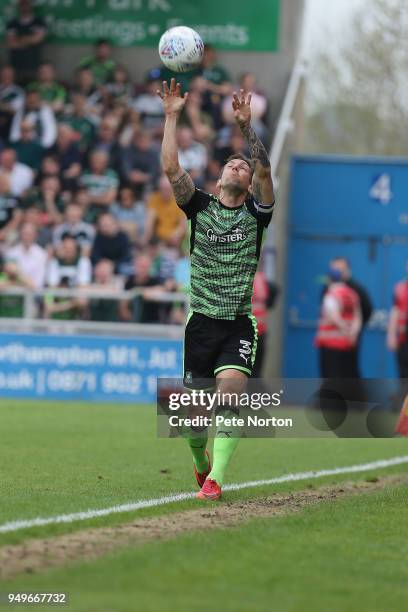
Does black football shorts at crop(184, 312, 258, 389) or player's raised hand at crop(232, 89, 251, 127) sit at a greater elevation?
player's raised hand at crop(232, 89, 251, 127)

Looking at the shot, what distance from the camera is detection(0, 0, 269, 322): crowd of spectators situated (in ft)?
67.5

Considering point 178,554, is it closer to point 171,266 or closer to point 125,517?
point 125,517

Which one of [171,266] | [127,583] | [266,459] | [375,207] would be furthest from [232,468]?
[375,207]

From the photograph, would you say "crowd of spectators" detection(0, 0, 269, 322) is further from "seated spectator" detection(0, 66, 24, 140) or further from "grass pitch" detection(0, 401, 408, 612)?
"grass pitch" detection(0, 401, 408, 612)

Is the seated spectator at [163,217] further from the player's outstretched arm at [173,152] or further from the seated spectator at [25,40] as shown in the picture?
the player's outstretched arm at [173,152]

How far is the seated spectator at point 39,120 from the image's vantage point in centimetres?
2358

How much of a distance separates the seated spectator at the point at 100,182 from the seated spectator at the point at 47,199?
1.64 feet

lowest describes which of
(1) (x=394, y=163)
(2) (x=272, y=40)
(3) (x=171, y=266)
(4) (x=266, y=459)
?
(4) (x=266, y=459)

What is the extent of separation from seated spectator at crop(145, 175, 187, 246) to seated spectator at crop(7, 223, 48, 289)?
6.09 feet

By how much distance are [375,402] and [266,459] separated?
2.12m

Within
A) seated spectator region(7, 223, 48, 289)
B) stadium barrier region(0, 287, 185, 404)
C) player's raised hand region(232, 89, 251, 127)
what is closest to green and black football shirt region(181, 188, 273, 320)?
player's raised hand region(232, 89, 251, 127)

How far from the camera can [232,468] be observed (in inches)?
468

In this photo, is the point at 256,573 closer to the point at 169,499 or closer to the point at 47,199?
the point at 169,499

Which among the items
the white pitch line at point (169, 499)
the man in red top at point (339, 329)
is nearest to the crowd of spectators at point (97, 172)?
the man in red top at point (339, 329)
